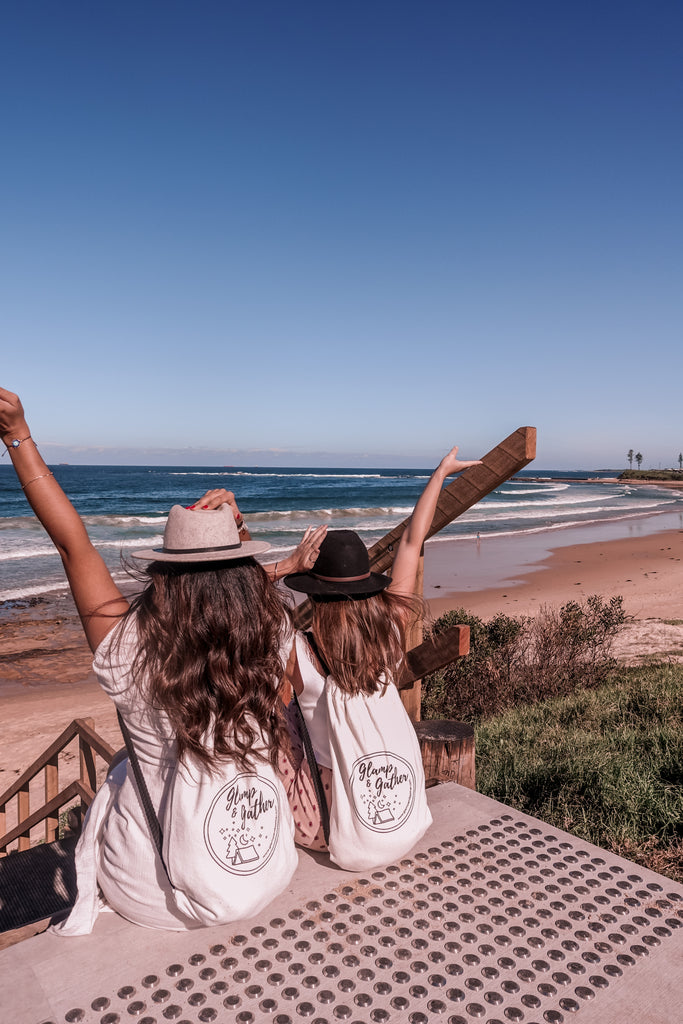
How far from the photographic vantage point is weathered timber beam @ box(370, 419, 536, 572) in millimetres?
2400

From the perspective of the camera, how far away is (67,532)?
181 cm

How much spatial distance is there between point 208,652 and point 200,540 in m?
0.29

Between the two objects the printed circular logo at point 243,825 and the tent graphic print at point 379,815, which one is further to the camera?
the tent graphic print at point 379,815

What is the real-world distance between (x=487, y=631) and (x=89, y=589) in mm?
5461

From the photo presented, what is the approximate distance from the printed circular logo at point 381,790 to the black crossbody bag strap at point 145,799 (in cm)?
57

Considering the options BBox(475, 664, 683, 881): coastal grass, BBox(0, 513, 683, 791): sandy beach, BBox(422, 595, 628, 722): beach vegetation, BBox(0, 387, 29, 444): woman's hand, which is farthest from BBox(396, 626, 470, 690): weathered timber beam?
BBox(0, 513, 683, 791): sandy beach

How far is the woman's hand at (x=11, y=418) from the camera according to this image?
179 cm

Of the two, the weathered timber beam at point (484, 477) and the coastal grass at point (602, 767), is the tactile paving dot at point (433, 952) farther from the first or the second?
the coastal grass at point (602, 767)

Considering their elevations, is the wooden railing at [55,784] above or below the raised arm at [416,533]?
below

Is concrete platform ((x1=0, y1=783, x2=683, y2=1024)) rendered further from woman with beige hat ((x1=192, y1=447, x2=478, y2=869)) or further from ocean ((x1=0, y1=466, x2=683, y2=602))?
ocean ((x1=0, y1=466, x2=683, y2=602))

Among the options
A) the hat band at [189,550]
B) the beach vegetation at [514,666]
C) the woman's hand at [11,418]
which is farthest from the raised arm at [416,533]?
the beach vegetation at [514,666]

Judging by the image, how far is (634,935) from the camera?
1807 mm

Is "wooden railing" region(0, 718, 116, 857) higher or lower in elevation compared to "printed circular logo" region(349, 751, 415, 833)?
lower

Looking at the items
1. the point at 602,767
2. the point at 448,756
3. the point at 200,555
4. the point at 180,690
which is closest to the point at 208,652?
the point at 180,690
